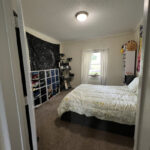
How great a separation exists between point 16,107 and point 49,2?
6.51 feet

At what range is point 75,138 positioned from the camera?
4.95ft

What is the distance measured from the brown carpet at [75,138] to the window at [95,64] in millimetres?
2709

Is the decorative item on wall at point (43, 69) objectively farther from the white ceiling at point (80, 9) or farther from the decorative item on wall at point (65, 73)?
the white ceiling at point (80, 9)

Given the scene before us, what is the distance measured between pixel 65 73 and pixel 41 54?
74.9 inches

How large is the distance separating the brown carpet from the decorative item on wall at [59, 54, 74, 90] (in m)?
2.48

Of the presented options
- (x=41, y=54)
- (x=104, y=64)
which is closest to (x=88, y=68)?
(x=104, y=64)

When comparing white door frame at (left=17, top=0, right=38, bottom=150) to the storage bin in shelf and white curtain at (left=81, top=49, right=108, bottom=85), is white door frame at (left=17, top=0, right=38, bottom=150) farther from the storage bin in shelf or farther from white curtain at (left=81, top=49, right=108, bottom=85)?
white curtain at (left=81, top=49, right=108, bottom=85)

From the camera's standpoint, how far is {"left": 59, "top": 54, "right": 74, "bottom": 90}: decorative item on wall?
4223 mm

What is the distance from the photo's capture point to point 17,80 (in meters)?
0.59

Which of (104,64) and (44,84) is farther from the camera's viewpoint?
(104,64)

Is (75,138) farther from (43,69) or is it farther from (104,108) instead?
(43,69)

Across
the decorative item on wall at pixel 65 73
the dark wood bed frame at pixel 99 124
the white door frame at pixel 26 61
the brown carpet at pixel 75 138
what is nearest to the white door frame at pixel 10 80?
the white door frame at pixel 26 61

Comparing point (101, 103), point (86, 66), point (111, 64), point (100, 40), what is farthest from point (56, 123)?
point (100, 40)

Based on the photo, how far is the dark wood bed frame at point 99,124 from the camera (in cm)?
149
